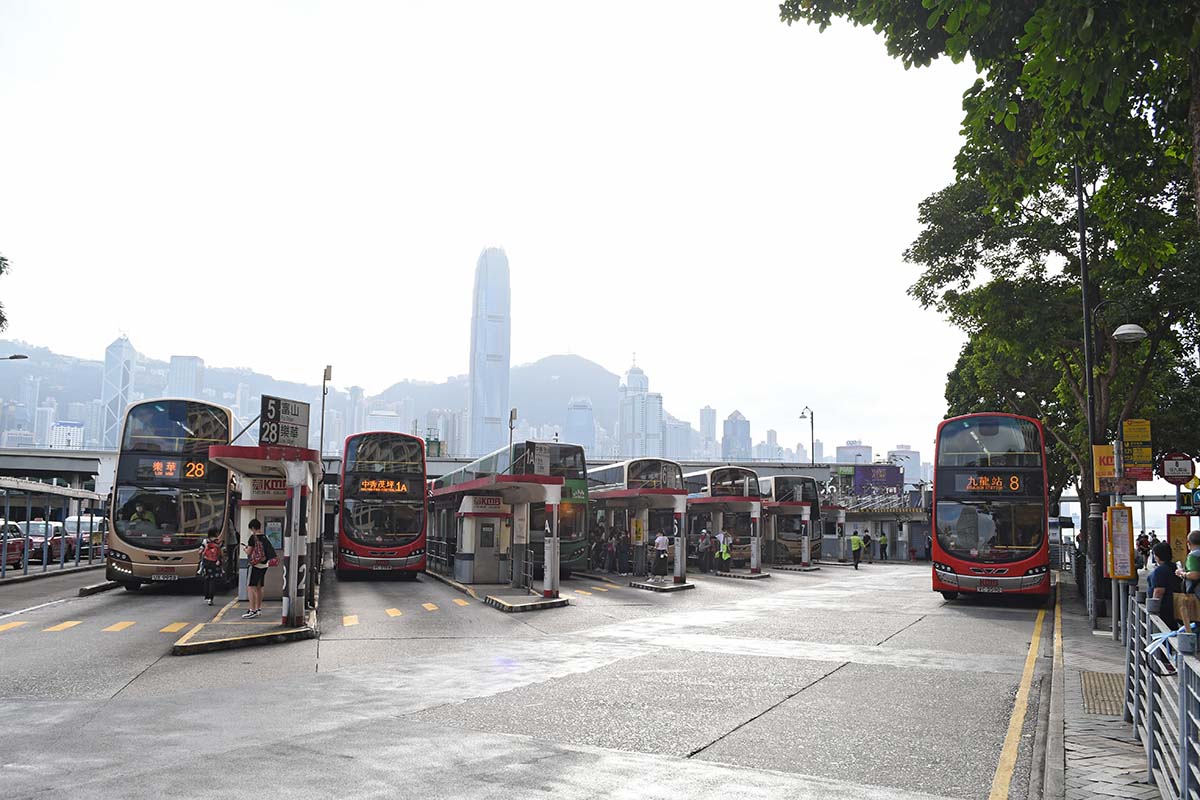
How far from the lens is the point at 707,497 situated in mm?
36906

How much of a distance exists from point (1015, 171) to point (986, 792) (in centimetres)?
869

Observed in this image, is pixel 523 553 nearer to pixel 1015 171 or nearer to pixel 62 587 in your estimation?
pixel 62 587

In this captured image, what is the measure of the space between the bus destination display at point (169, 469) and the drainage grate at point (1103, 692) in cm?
1887

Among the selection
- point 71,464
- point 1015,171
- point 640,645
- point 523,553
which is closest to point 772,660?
point 640,645

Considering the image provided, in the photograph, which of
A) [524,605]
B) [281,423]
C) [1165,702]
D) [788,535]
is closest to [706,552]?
[788,535]

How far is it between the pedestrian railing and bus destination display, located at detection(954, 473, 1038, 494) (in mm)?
13038

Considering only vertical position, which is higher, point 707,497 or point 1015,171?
point 1015,171

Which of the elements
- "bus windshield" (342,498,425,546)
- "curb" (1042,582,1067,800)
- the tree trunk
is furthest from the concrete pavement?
"bus windshield" (342,498,425,546)

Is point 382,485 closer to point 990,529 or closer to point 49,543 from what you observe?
point 49,543

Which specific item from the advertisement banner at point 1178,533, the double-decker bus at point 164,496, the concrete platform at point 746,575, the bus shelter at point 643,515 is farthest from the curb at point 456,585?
the advertisement banner at point 1178,533

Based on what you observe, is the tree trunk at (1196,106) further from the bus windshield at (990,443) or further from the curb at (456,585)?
the curb at (456,585)

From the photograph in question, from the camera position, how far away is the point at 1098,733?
8.14m

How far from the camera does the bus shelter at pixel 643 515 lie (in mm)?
27078

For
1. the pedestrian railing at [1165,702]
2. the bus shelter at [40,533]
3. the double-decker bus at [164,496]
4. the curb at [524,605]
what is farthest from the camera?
the bus shelter at [40,533]
